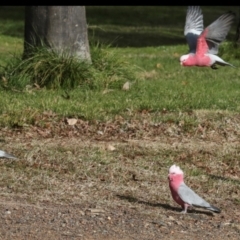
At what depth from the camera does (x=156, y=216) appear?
6652mm

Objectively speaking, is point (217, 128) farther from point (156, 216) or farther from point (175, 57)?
point (175, 57)

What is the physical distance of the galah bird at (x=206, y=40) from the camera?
7.81 m

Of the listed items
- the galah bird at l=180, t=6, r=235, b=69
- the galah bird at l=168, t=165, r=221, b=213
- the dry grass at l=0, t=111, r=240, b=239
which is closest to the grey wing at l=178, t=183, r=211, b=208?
the galah bird at l=168, t=165, r=221, b=213

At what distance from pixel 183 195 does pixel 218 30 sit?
1.90m

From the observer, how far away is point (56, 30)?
1198cm

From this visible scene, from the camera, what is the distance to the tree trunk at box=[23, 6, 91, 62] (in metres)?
12.0

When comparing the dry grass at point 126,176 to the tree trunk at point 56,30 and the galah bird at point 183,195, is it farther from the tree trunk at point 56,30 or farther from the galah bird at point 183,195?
the tree trunk at point 56,30

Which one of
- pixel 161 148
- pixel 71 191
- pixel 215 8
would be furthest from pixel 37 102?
pixel 215 8

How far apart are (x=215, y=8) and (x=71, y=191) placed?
86.4 ft

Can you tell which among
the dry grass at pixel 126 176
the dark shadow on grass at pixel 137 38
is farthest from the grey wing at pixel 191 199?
the dark shadow on grass at pixel 137 38

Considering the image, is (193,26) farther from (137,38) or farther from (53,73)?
(137,38)

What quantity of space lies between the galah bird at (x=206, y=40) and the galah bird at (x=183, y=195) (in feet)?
4.52

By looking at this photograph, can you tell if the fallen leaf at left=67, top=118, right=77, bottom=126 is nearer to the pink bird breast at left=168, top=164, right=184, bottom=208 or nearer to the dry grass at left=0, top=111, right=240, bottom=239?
the dry grass at left=0, top=111, right=240, bottom=239

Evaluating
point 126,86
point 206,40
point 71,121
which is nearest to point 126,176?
point 206,40
